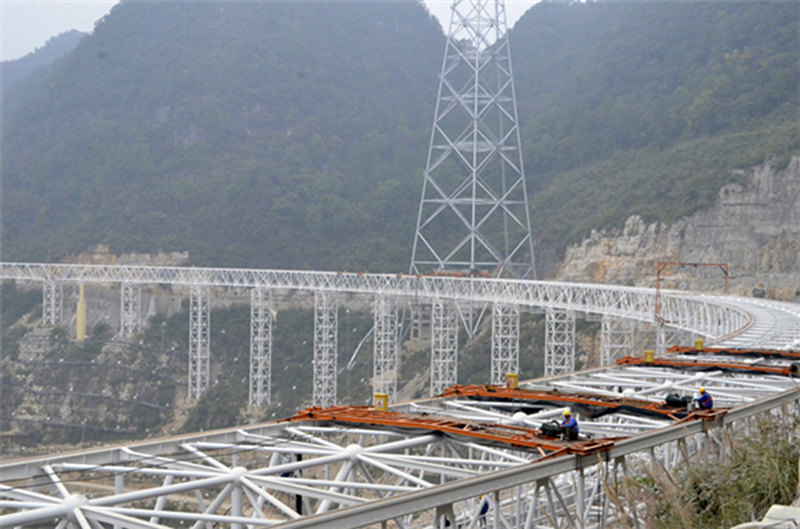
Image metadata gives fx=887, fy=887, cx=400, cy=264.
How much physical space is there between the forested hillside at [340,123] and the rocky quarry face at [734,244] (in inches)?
55.8

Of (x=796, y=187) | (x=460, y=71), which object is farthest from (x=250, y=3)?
(x=796, y=187)

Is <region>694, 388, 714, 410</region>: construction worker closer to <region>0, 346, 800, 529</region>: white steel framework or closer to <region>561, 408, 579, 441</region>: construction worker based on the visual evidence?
<region>0, 346, 800, 529</region>: white steel framework

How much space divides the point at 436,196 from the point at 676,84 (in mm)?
27408

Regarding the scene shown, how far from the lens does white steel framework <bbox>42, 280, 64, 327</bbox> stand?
74500 millimetres

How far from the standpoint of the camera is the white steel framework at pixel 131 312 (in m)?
70.8

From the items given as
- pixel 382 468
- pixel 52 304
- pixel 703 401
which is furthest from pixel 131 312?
pixel 382 468

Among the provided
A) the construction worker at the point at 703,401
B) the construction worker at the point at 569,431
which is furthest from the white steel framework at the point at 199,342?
the construction worker at the point at 569,431

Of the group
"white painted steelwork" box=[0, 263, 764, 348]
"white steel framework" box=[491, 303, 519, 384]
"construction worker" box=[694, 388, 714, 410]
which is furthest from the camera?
"white steel framework" box=[491, 303, 519, 384]

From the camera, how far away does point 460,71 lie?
371 ft

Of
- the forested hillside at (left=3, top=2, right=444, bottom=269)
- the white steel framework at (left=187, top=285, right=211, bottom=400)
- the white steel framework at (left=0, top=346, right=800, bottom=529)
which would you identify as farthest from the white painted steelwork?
the forested hillside at (left=3, top=2, right=444, bottom=269)

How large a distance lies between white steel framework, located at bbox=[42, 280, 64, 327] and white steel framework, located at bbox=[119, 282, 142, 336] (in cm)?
558

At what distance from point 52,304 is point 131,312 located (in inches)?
324

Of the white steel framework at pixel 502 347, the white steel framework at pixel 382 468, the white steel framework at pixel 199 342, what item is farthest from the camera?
the white steel framework at pixel 199 342

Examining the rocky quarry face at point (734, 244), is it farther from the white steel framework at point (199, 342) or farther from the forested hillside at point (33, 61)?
the forested hillside at point (33, 61)
